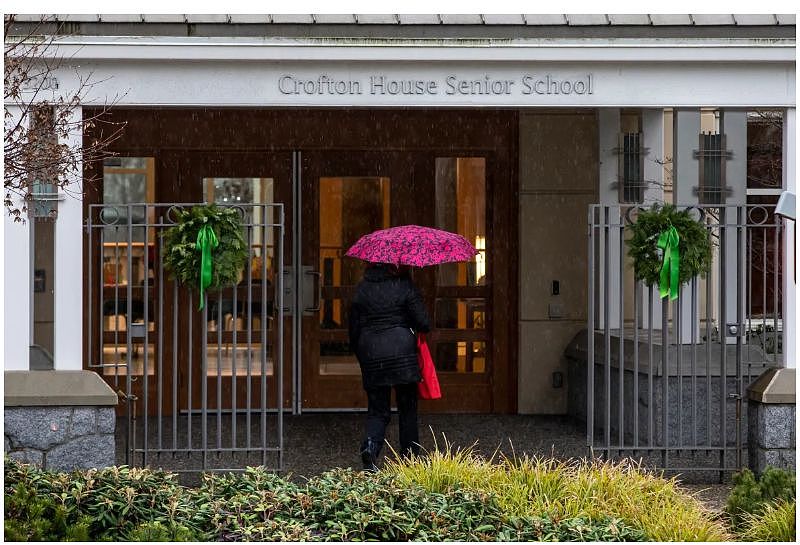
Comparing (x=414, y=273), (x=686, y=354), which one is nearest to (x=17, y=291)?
(x=414, y=273)

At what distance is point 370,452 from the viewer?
9312 millimetres

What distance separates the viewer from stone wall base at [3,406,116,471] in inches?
343

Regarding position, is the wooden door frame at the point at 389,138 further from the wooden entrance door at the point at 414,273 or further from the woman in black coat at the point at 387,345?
the woman in black coat at the point at 387,345

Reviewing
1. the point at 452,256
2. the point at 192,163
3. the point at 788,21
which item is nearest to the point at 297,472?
the point at 452,256

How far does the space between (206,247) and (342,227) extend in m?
3.72

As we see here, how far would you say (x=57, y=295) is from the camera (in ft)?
29.1

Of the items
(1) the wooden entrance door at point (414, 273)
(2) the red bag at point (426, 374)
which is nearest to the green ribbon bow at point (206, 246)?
(2) the red bag at point (426, 374)

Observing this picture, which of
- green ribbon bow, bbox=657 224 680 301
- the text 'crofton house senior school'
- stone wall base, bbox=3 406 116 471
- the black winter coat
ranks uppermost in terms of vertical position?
the text 'crofton house senior school'

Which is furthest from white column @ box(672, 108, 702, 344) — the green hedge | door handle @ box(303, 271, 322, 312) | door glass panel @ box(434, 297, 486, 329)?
the green hedge

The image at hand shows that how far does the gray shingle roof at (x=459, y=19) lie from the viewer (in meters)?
9.11

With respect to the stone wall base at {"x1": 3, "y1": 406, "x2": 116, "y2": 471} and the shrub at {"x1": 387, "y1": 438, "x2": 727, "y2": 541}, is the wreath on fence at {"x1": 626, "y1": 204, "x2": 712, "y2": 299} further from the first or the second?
the stone wall base at {"x1": 3, "y1": 406, "x2": 116, "y2": 471}

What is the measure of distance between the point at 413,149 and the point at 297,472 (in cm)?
406

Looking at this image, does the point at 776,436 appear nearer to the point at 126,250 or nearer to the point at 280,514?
the point at 280,514

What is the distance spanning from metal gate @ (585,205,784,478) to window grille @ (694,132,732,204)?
0.17 meters
